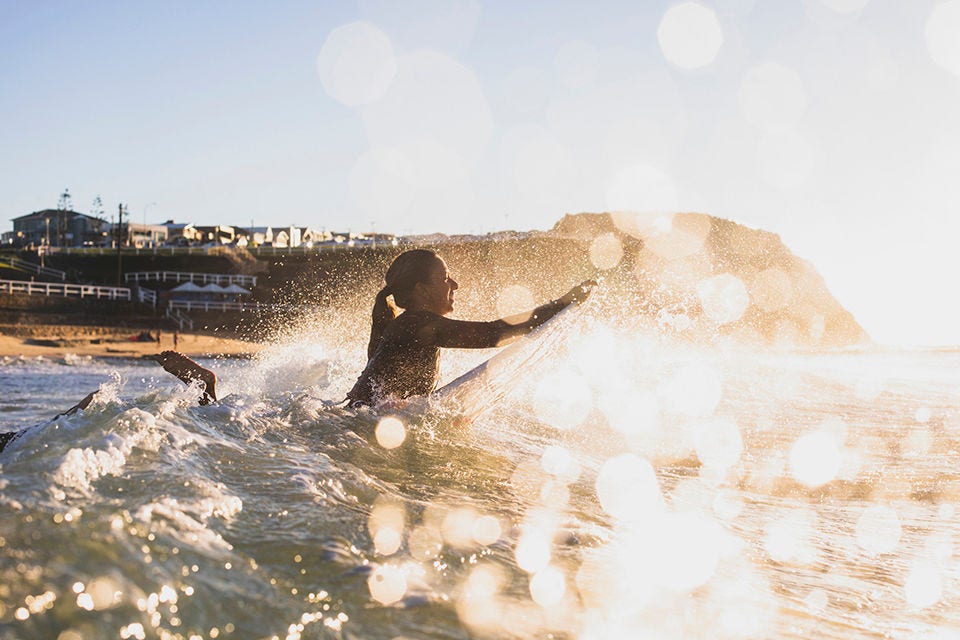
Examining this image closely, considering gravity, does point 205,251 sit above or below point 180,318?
above

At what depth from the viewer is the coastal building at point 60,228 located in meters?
93.1

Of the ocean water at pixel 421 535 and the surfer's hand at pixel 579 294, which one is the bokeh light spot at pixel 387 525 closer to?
the ocean water at pixel 421 535

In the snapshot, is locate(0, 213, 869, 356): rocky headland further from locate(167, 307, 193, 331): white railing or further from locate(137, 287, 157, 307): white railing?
locate(137, 287, 157, 307): white railing

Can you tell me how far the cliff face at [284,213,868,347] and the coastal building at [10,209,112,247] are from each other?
45.4 meters

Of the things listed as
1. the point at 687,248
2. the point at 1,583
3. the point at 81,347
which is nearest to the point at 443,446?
the point at 1,583

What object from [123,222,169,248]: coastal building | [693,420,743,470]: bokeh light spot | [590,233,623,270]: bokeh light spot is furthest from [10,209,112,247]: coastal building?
[693,420,743,470]: bokeh light spot

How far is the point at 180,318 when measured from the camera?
1560 inches

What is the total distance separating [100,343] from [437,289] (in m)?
31.6

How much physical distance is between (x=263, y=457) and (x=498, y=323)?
6.96 feet

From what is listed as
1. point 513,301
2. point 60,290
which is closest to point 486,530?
point 513,301

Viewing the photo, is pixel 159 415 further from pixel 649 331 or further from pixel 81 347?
pixel 81 347

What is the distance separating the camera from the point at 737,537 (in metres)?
3.56

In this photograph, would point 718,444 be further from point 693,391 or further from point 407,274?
point 693,391

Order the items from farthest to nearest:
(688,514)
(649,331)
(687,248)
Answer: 1. (687,248)
2. (649,331)
3. (688,514)
